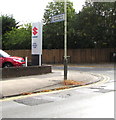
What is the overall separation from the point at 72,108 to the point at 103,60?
26648 mm

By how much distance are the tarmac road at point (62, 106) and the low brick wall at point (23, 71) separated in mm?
4385

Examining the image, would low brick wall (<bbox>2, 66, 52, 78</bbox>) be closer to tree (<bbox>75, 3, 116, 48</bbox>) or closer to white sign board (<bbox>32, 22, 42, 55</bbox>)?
white sign board (<bbox>32, 22, 42, 55</bbox>)

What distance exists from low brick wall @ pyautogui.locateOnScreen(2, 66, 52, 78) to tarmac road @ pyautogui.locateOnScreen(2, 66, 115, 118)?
14.4 ft

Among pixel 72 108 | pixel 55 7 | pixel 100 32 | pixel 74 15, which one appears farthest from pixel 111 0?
pixel 72 108

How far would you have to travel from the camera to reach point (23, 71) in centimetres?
1256

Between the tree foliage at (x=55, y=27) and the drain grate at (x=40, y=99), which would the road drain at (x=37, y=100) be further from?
the tree foliage at (x=55, y=27)

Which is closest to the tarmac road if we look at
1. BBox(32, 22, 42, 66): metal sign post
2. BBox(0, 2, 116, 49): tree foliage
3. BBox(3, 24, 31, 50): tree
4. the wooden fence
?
BBox(32, 22, 42, 66): metal sign post

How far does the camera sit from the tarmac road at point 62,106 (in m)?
5.45

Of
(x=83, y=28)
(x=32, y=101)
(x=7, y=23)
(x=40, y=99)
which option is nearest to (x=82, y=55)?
(x=83, y=28)

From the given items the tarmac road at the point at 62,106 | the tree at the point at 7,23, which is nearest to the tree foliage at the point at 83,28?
the tree at the point at 7,23

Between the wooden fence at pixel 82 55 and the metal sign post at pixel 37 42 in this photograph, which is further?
the wooden fence at pixel 82 55

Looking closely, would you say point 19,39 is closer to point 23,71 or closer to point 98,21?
point 98,21

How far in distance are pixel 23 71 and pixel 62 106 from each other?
6656 millimetres

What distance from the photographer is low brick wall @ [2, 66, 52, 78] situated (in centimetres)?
1180
